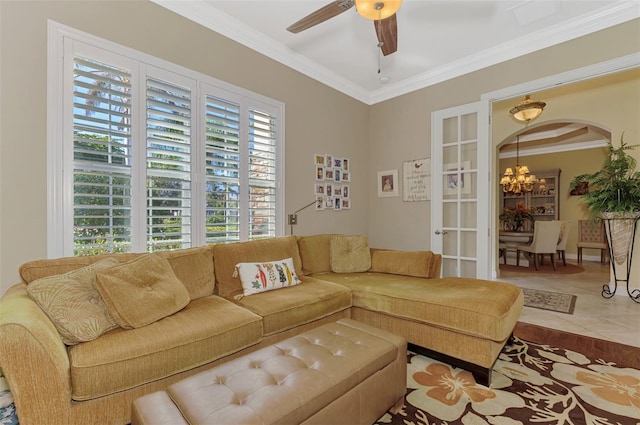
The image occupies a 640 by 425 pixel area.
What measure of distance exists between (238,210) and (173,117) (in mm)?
998

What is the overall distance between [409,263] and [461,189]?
4.25 feet

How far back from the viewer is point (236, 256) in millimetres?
2498

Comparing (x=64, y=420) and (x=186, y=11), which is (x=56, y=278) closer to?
(x=64, y=420)

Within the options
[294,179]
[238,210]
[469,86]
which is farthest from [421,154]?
[238,210]

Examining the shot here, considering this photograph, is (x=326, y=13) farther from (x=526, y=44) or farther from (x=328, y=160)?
(x=526, y=44)

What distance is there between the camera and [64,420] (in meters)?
1.26

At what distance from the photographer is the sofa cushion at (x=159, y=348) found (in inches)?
52.0

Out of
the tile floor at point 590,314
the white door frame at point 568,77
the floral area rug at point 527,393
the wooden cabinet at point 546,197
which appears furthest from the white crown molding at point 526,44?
the wooden cabinet at point 546,197

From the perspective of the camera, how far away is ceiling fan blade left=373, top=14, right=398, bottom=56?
2004 millimetres

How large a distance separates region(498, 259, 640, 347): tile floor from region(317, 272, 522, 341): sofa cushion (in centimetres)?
108

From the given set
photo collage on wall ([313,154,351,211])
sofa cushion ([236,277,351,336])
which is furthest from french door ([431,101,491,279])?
sofa cushion ([236,277,351,336])

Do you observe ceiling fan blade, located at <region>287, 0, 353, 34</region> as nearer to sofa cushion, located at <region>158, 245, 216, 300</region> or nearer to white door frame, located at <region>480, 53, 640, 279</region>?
sofa cushion, located at <region>158, 245, 216, 300</region>

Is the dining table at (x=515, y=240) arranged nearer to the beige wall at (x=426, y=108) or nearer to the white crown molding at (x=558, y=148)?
the beige wall at (x=426, y=108)

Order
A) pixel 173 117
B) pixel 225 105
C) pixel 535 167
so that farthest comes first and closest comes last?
pixel 535 167, pixel 225 105, pixel 173 117
